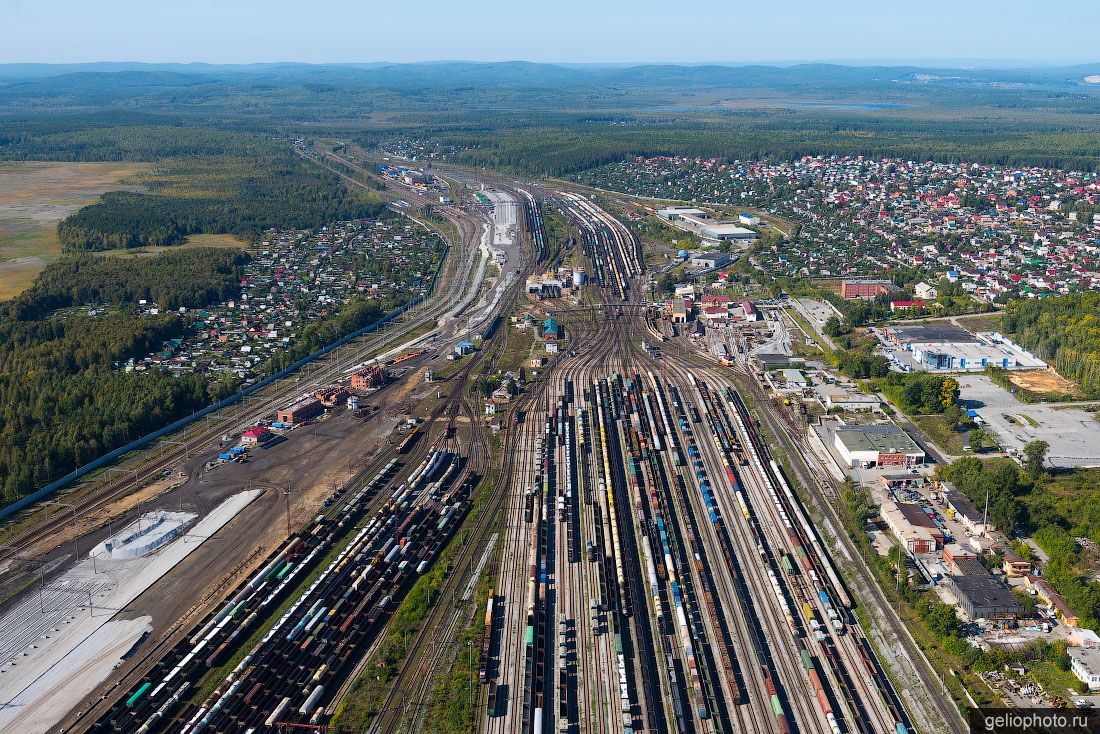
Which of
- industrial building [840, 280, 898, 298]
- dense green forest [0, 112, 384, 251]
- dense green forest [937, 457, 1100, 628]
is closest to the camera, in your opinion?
dense green forest [937, 457, 1100, 628]

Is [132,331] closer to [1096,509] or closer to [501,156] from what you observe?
[1096,509]

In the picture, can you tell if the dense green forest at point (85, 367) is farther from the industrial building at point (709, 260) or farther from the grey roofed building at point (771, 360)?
the industrial building at point (709, 260)

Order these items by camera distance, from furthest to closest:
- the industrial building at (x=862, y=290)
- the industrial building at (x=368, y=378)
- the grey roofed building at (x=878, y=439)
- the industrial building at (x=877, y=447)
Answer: the industrial building at (x=862, y=290) → the industrial building at (x=368, y=378) → the grey roofed building at (x=878, y=439) → the industrial building at (x=877, y=447)

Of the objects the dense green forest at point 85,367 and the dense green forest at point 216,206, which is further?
the dense green forest at point 216,206

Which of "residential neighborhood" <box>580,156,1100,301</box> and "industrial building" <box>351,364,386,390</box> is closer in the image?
"industrial building" <box>351,364,386,390</box>

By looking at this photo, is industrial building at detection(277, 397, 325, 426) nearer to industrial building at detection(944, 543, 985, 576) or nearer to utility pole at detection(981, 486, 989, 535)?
industrial building at detection(944, 543, 985, 576)

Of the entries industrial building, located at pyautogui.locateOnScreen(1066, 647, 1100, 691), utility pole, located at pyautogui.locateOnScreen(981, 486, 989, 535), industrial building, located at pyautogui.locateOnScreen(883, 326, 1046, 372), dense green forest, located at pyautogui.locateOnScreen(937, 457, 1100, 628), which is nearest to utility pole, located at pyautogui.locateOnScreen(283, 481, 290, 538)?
utility pole, located at pyautogui.locateOnScreen(981, 486, 989, 535)

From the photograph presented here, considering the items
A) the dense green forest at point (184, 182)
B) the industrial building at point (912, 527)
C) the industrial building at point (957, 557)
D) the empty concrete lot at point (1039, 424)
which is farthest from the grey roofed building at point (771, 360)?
the dense green forest at point (184, 182)

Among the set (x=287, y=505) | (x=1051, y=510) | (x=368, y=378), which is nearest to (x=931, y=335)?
(x=1051, y=510)
